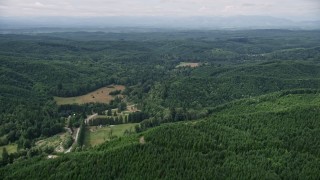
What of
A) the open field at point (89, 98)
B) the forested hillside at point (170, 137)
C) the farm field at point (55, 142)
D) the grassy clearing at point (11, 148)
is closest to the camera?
the forested hillside at point (170, 137)

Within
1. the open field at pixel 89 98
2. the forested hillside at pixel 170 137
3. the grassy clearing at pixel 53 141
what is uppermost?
the forested hillside at pixel 170 137

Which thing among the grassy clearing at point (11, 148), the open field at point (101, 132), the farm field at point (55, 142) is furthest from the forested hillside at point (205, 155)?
the grassy clearing at point (11, 148)

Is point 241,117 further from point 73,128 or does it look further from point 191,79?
point 191,79

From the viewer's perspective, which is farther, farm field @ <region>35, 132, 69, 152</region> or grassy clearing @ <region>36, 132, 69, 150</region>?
grassy clearing @ <region>36, 132, 69, 150</region>

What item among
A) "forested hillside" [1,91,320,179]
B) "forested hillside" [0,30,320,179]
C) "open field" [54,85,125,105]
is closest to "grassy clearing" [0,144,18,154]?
"forested hillside" [0,30,320,179]

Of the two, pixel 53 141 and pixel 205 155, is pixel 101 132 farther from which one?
pixel 205 155

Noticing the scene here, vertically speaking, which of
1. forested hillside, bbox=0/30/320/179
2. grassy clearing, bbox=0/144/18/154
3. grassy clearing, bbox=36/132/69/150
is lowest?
grassy clearing, bbox=0/144/18/154

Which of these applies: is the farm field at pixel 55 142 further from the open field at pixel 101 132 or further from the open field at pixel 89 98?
the open field at pixel 89 98

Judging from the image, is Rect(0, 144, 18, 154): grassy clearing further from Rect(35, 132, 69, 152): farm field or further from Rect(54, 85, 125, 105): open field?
Rect(54, 85, 125, 105): open field

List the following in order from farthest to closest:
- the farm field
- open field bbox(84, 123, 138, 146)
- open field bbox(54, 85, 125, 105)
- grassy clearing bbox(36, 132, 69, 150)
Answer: open field bbox(54, 85, 125, 105) → open field bbox(84, 123, 138, 146) → grassy clearing bbox(36, 132, 69, 150) → the farm field
